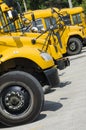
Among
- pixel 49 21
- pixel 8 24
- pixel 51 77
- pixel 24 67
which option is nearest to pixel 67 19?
pixel 49 21

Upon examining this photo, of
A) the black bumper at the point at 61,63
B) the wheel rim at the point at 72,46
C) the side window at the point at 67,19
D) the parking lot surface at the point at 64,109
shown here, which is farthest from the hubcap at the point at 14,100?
the side window at the point at 67,19

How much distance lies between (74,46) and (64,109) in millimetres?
13454

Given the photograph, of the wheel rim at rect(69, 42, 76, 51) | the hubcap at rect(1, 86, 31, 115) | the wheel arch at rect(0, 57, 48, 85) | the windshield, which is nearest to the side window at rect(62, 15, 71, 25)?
the wheel rim at rect(69, 42, 76, 51)

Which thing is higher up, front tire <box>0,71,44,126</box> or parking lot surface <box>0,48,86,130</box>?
front tire <box>0,71,44,126</box>

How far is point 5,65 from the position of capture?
28.3 feet

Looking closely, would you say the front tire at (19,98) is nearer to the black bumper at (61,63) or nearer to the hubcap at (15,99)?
the hubcap at (15,99)

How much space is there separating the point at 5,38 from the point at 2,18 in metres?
4.54

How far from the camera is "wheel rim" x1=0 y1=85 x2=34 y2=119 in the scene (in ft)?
26.3

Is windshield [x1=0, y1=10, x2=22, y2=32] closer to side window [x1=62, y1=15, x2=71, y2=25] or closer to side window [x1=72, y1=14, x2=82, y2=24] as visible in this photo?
side window [x1=62, y1=15, x2=71, y2=25]

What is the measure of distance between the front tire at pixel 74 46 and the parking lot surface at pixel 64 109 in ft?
30.1

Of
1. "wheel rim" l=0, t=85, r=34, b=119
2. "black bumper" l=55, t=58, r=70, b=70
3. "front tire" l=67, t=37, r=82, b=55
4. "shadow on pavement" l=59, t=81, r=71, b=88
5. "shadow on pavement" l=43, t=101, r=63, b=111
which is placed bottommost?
"front tire" l=67, t=37, r=82, b=55

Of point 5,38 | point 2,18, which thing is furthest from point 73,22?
point 5,38

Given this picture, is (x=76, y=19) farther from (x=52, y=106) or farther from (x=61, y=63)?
(x=52, y=106)

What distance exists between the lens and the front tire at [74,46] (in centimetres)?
2205
